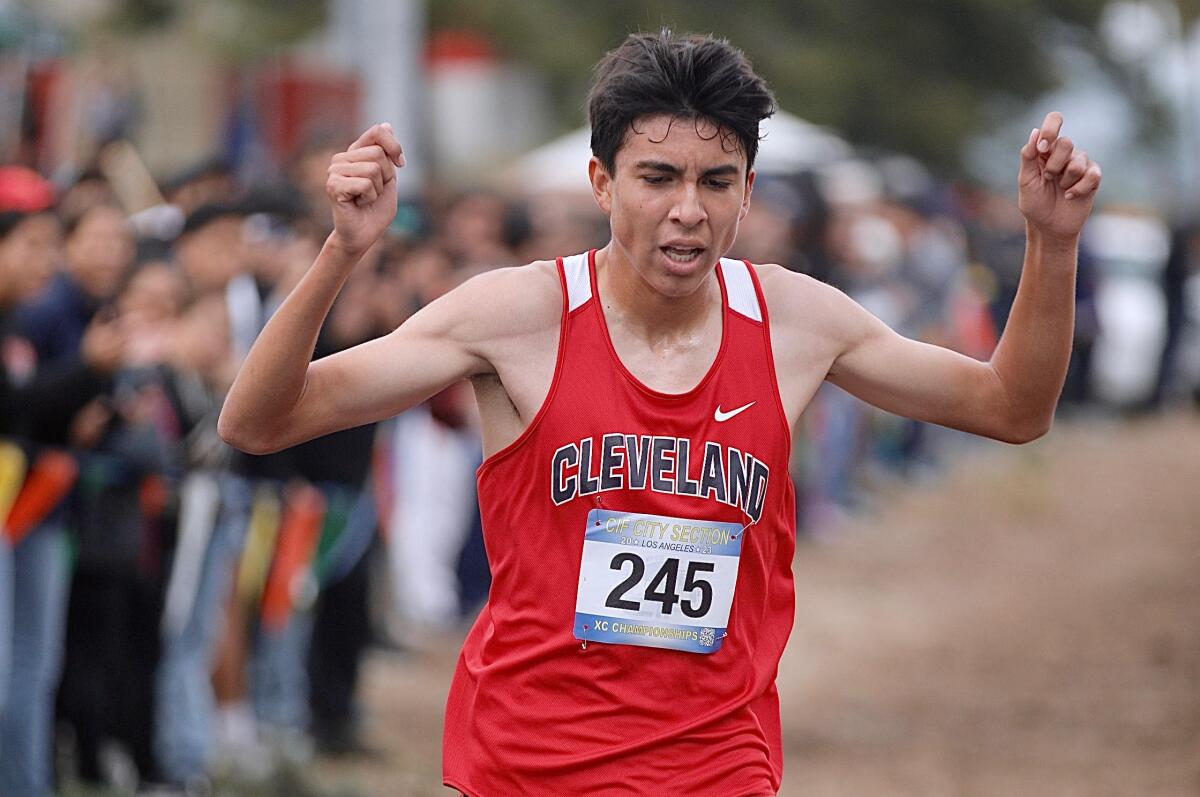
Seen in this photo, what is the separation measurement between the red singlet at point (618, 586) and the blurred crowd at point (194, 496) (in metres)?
2.96

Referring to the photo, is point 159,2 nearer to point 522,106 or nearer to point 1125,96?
point 522,106

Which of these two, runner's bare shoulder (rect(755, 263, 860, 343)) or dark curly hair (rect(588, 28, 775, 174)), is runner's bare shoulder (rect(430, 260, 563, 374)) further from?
runner's bare shoulder (rect(755, 263, 860, 343))

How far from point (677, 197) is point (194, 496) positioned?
13.2 ft

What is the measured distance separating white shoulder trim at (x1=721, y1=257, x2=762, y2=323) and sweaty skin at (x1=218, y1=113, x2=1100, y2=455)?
4 centimetres

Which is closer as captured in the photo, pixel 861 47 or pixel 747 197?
pixel 747 197

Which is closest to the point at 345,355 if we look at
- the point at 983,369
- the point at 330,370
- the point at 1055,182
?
the point at 330,370

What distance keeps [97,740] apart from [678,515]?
160 inches

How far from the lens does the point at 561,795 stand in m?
4.05

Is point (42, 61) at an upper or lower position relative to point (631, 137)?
upper

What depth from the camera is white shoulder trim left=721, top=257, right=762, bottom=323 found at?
4.28 m

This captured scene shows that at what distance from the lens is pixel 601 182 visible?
4195 millimetres

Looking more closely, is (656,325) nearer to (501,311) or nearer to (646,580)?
(501,311)

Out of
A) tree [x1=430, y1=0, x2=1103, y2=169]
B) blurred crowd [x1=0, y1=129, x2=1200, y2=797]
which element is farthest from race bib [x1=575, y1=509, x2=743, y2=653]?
tree [x1=430, y1=0, x2=1103, y2=169]

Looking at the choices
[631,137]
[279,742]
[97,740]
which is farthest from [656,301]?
[279,742]
